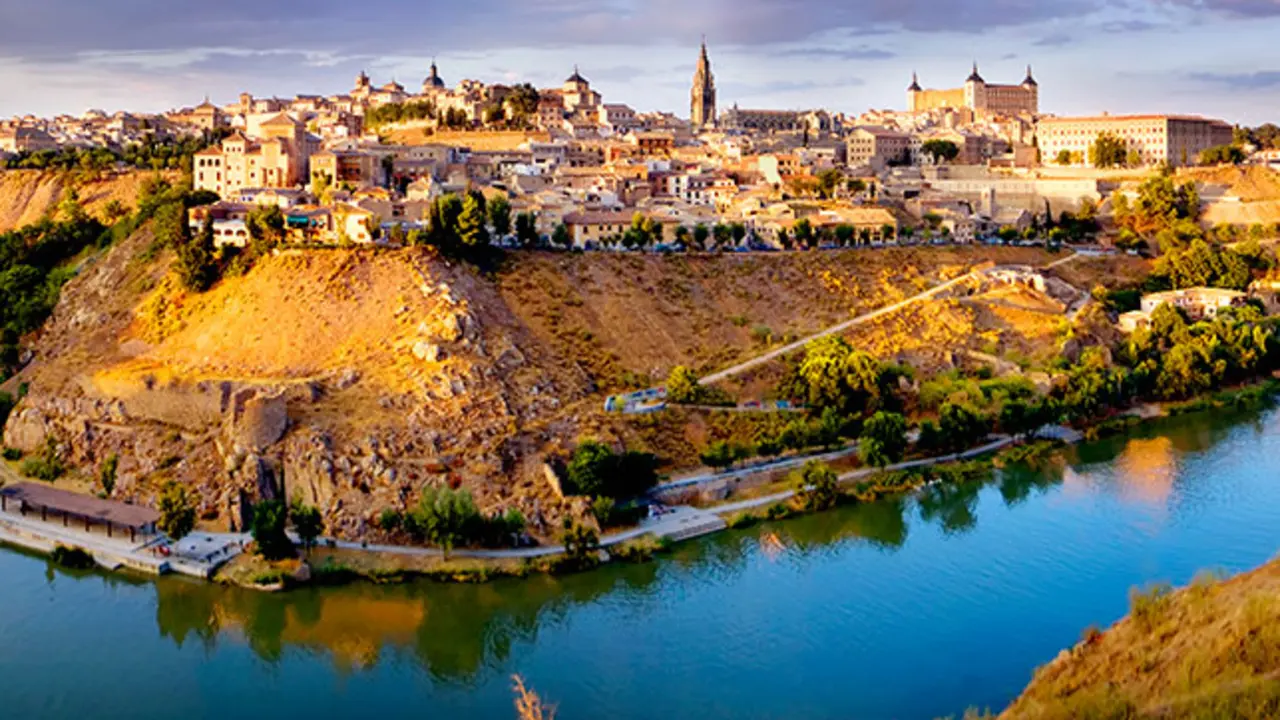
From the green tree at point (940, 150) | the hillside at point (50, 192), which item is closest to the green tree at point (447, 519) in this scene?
the hillside at point (50, 192)

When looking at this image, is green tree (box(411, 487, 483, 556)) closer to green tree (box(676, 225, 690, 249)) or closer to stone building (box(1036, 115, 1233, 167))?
green tree (box(676, 225, 690, 249))

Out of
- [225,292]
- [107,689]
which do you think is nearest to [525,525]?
[107,689]

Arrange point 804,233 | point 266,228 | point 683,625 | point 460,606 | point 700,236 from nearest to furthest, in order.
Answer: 1. point 683,625
2. point 460,606
3. point 266,228
4. point 700,236
5. point 804,233

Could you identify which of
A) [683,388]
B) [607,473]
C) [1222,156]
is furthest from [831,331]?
[1222,156]

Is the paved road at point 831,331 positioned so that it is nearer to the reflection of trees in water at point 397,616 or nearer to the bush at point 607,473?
the bush at point 607,473

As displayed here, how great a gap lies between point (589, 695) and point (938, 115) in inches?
1865

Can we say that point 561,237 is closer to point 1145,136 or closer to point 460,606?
point 460,606

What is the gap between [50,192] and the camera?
32.1m

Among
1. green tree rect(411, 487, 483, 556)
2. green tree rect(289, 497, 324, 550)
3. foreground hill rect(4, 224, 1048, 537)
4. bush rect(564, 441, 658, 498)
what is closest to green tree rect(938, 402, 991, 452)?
foreground hill rect(4, 224, 1048, 537)

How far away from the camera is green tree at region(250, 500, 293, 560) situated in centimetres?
1549

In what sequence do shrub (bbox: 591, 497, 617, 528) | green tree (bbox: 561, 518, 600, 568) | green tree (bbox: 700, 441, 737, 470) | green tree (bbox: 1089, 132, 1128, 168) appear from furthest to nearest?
green tree (bbox: 1089, 132, 1128, 168) < green tree (bbox: 700, 441, 737, 470) < shrub (bbox: 591, 497, 617, 528) < green tree (bbox: 561, 518, 600, 568)

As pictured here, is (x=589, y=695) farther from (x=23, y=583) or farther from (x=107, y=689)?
(x=23, y=583)

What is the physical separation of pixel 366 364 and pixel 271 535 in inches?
167

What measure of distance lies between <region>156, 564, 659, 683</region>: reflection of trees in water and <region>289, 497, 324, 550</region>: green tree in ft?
3.42
